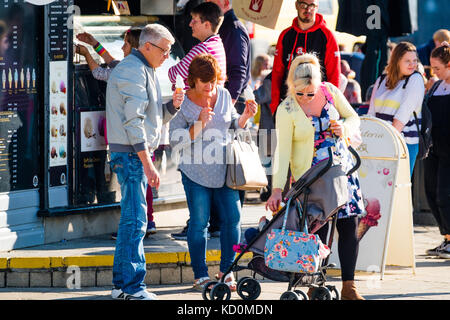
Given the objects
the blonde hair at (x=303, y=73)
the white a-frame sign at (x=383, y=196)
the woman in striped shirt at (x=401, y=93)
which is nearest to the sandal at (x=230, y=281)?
the white a-frame sign at (x=383, y=196)

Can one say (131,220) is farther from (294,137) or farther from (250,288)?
(294,137)

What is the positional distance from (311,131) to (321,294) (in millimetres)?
1110

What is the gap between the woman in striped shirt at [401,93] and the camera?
29.5ft

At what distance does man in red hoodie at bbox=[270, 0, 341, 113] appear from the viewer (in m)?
8.69

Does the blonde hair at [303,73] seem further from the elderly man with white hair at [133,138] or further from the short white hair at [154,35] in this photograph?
the short white hair at [154,35]

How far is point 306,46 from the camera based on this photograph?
8.78 meters

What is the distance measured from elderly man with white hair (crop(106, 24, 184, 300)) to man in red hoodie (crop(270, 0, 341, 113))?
6.29ft

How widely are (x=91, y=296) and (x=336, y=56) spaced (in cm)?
297

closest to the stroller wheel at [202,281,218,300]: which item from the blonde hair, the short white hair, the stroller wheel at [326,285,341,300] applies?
the stroller wheel at [326,285,341,300]

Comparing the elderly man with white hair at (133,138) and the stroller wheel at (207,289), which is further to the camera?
the stroller wheel at (207,289)

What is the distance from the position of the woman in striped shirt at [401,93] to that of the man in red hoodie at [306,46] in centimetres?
59

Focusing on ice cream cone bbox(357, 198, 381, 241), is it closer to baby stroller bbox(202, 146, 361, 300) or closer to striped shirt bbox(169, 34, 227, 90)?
baby stroller bbox(202, 146, 361, 300)

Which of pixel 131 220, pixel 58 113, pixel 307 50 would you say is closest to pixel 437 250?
pixel 307 50

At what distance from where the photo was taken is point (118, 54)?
9148mm
